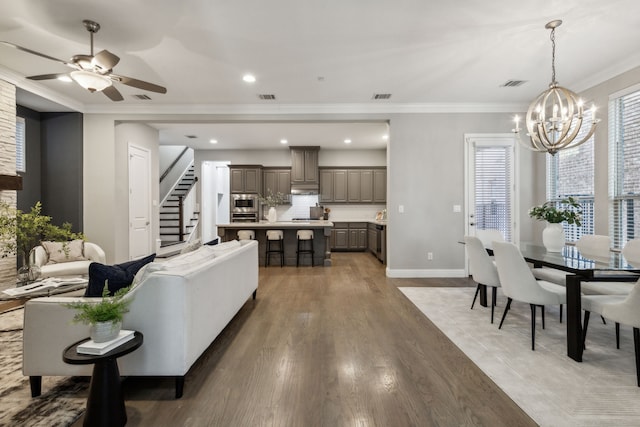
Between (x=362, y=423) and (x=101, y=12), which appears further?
(x=101, y=12)

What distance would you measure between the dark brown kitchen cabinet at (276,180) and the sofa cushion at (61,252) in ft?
15.8

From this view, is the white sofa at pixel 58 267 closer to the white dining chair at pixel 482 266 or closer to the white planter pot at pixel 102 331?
the white planter pot at pixel 102 331

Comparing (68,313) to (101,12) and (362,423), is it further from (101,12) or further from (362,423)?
(101,12)

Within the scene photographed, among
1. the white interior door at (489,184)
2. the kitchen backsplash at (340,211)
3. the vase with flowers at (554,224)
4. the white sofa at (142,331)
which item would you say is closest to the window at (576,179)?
the white interior door at (489,184)

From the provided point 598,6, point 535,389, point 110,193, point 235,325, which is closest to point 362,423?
point 535,389

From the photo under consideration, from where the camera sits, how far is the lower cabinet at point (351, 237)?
27.9 feet

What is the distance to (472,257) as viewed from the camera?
11.1 feet

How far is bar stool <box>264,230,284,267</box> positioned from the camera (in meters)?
6.35

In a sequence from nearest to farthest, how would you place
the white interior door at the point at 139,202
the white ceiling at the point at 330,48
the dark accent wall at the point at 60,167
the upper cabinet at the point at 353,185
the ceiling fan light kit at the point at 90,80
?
the white ceiling at the point at 330,48, the ceiling fan light kit at the point at 90,80, the dark accent wall at the point at 60,167, the white interior door at the point at 139,202, the upper cabinet at the point at 353,185

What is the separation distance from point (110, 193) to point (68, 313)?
4157 millimetres

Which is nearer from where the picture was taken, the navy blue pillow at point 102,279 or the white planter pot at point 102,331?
the white planter pot at point 102,331

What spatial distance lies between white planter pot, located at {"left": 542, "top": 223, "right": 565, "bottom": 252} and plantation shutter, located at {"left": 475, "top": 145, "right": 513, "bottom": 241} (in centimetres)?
207

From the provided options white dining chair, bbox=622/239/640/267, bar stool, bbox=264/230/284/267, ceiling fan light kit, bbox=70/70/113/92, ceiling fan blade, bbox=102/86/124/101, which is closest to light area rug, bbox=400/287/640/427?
white dining chair, bbox=622/239/640/267

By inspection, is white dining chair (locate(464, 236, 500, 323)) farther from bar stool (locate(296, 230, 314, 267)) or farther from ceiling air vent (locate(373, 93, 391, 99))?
bar stool (locate(296, 230, 314, 267))
